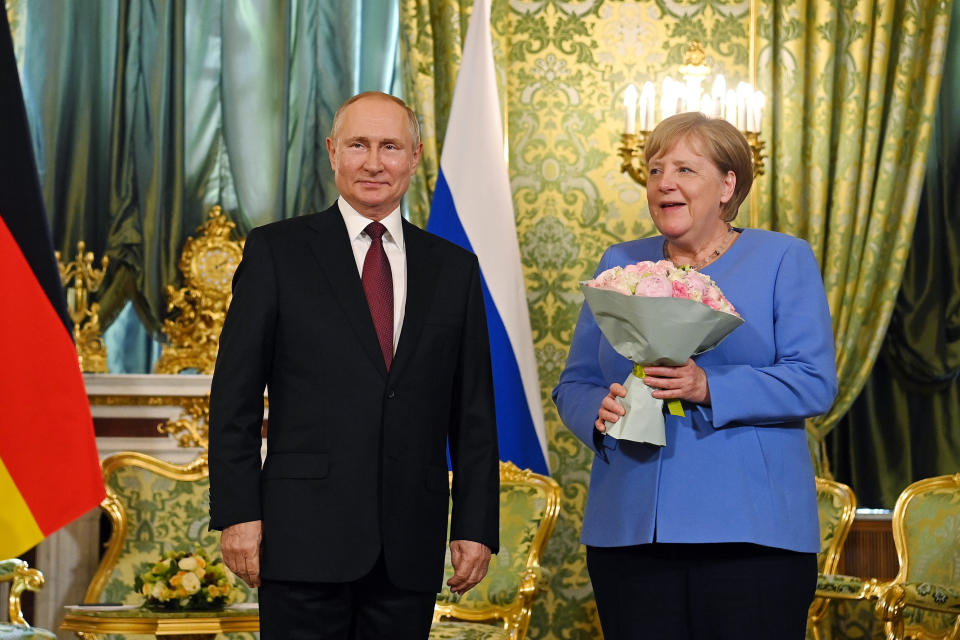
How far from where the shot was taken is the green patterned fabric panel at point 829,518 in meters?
4.52

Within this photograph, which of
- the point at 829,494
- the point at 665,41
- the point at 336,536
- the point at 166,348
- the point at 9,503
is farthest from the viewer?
the point at 665,41

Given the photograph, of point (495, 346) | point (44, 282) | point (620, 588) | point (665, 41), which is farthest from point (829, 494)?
point (44, 282)

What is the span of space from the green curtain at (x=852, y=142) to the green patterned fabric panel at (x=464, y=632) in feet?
6.26

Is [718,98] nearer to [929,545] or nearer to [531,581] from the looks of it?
[929,545]

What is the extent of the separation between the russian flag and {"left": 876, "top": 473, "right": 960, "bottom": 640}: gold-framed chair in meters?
1.34

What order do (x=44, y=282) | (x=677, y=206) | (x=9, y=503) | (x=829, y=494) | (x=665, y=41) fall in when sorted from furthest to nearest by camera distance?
1. (x=665, y=41)
2. (x=829, y=494)
3. (x=44, y=282)
4. (x=9, y=503)
5. (x=677, y=206)

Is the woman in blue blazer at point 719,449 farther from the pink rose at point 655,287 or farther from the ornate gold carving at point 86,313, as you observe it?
the ornate gold carving at point 86,313

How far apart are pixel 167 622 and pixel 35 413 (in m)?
0.78

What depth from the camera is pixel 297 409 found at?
6.97 feet

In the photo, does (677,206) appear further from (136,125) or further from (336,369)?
(136,125)

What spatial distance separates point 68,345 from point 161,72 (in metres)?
2.08

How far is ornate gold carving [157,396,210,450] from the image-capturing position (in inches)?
187

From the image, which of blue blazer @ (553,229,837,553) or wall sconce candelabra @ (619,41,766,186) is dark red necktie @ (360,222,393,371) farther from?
wall sconce candelabra @ (619,41,766,186)

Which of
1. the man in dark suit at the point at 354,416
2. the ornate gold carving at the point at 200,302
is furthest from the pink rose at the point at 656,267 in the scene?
the ornate gold carving at the point at 200,302
